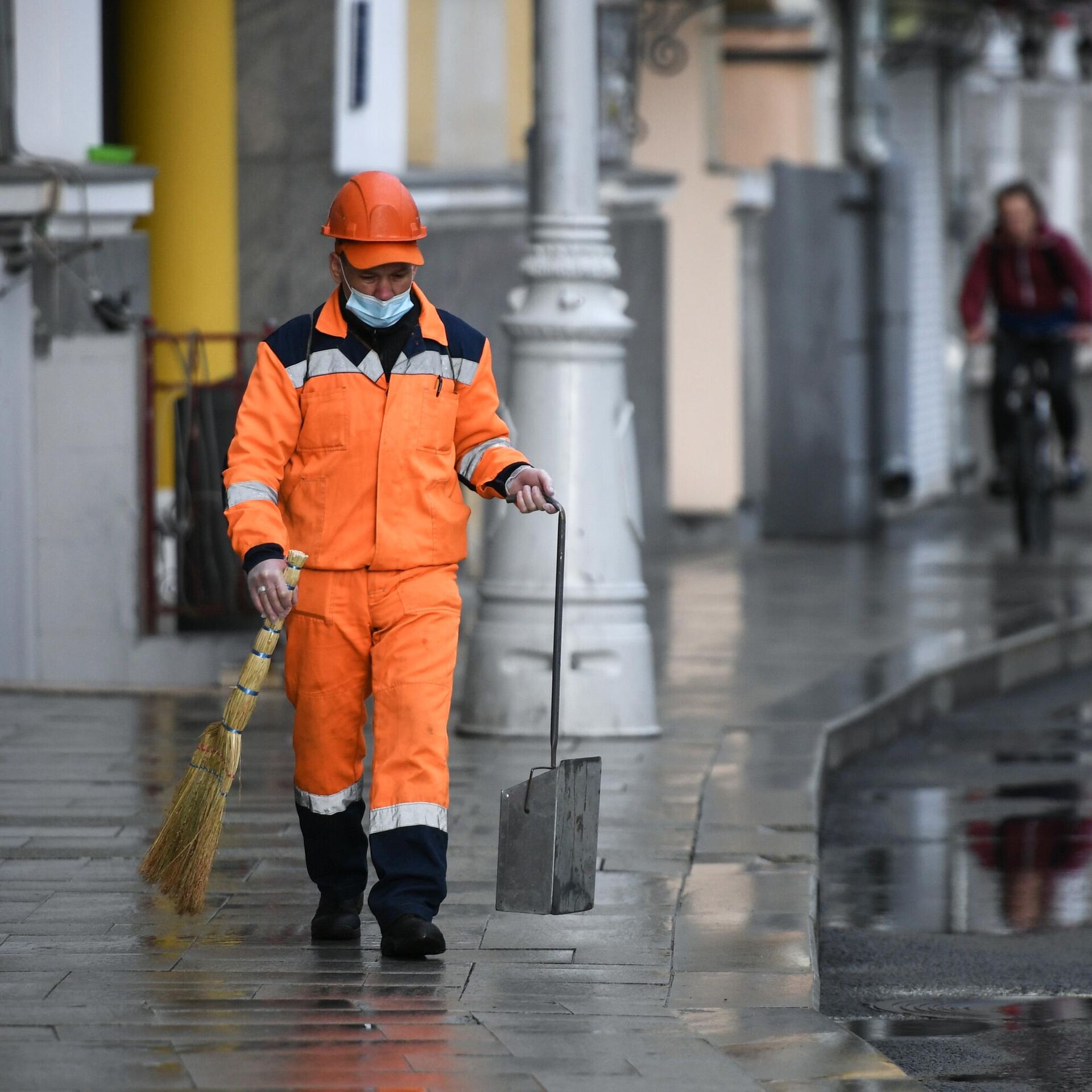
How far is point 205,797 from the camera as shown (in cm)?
550

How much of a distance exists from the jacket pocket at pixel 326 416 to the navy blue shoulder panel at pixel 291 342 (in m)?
0.07

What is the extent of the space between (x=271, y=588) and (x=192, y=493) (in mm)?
5297

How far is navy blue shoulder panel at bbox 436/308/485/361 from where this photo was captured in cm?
553

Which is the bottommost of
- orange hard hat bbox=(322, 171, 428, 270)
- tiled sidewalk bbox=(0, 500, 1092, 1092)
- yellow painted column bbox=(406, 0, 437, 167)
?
tiled sidewalk bbox=(0, 500, 1092, 1092)

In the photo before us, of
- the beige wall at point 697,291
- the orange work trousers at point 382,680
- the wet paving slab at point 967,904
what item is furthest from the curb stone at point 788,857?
the beige wall at point 697,291

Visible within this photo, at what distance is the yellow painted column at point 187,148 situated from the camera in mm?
12648

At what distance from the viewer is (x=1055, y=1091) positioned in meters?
4.66

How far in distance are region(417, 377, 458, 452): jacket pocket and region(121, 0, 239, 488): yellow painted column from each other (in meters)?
7.29

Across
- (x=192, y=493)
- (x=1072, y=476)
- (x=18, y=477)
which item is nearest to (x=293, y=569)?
(x=192, y=493)

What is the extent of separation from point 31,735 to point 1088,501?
46.0ft

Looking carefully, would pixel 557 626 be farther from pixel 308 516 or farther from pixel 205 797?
pixel 205 797

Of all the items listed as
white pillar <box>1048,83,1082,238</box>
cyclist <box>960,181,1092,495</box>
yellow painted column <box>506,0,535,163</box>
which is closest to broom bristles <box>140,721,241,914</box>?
yellow painted column <box>506,0,535,163</box>

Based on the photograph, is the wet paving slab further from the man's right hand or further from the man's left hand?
the man's right hand

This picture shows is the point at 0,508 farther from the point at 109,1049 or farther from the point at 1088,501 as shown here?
the point at 1088,501
